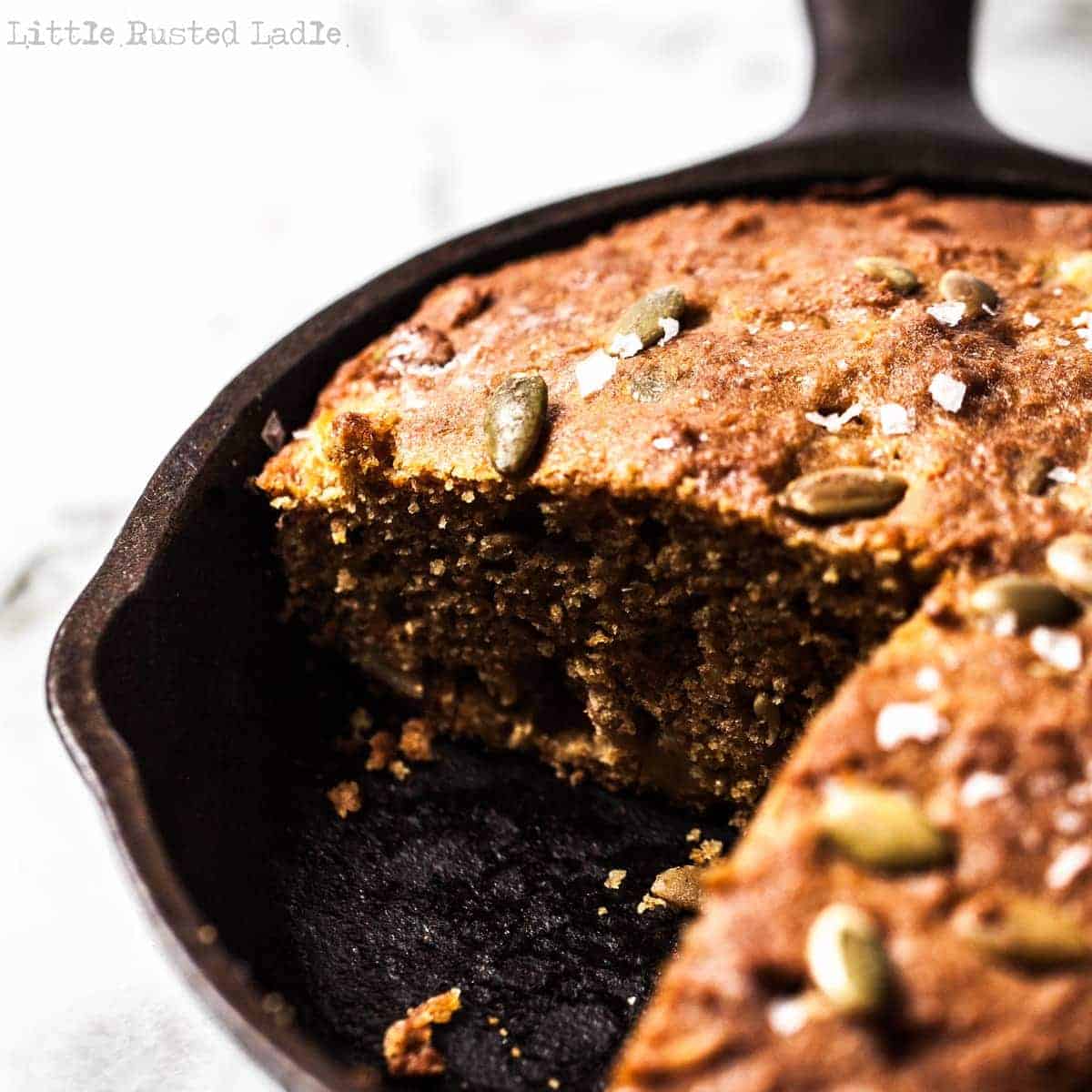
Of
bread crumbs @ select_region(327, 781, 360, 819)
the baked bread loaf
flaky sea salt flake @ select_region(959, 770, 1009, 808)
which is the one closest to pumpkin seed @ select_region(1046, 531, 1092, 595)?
the baked bread loaf

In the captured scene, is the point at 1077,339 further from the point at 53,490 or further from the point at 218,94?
the point at 218,94

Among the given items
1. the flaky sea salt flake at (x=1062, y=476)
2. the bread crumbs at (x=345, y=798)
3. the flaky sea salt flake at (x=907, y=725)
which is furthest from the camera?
the bread crumbs at (x=345, y=798)

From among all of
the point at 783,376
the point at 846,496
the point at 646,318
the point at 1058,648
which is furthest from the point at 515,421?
the point at 1058,648

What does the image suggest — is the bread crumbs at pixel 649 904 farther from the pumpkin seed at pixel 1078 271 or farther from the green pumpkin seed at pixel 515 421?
the pumpkin seed at pixel 1078 271

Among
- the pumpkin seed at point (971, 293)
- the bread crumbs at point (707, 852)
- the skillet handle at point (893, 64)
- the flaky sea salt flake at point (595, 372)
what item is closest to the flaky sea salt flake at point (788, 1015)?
the bread crumbs at point (707, 852)

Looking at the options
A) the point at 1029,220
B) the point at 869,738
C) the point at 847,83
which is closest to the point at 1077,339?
the point at 1029,220

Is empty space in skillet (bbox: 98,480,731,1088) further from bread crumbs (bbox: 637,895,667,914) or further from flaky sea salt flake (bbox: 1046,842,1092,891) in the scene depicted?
flaky sea salt flake (bbox: 1046,842,1092,891)

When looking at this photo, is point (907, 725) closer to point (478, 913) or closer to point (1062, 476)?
point (1062, 476)
